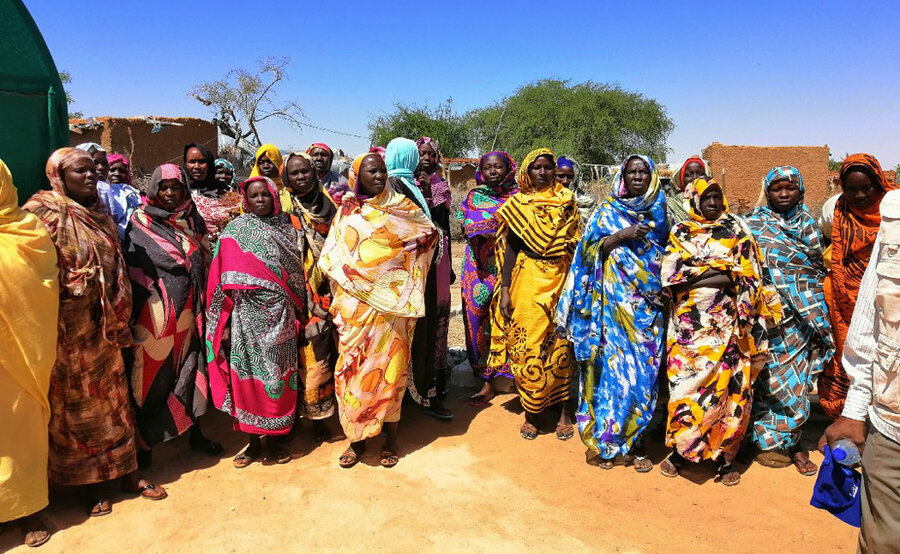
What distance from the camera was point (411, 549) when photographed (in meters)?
3.04

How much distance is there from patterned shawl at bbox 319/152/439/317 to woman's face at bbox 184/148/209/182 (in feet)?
4.88

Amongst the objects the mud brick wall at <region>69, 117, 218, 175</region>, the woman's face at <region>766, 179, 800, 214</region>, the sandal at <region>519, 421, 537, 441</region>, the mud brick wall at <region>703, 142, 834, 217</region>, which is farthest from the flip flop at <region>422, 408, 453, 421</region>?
the mud brick wall at <region>703, 142, 834, 217</region>

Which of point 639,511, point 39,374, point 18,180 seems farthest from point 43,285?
point 639,511

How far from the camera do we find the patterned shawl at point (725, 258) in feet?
11.4

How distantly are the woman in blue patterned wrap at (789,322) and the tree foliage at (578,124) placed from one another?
24560mm

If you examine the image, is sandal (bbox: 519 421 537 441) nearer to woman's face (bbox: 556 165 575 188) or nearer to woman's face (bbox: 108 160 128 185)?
woman's face (bbox: 556 165 575 188)

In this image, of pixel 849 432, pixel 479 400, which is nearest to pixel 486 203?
pixel 479 400

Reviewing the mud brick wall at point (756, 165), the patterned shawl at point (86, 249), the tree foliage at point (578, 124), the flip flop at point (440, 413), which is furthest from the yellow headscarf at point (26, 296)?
the tree foliage at point (578, 124)

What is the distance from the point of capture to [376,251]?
3740mm

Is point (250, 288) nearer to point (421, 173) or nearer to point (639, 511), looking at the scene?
point (421, 173)

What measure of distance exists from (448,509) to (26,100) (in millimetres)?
3606

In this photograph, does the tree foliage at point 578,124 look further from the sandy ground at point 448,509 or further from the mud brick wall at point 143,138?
the sandy ground at point 448,509

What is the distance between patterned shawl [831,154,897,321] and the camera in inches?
132

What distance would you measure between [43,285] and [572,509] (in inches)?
119
